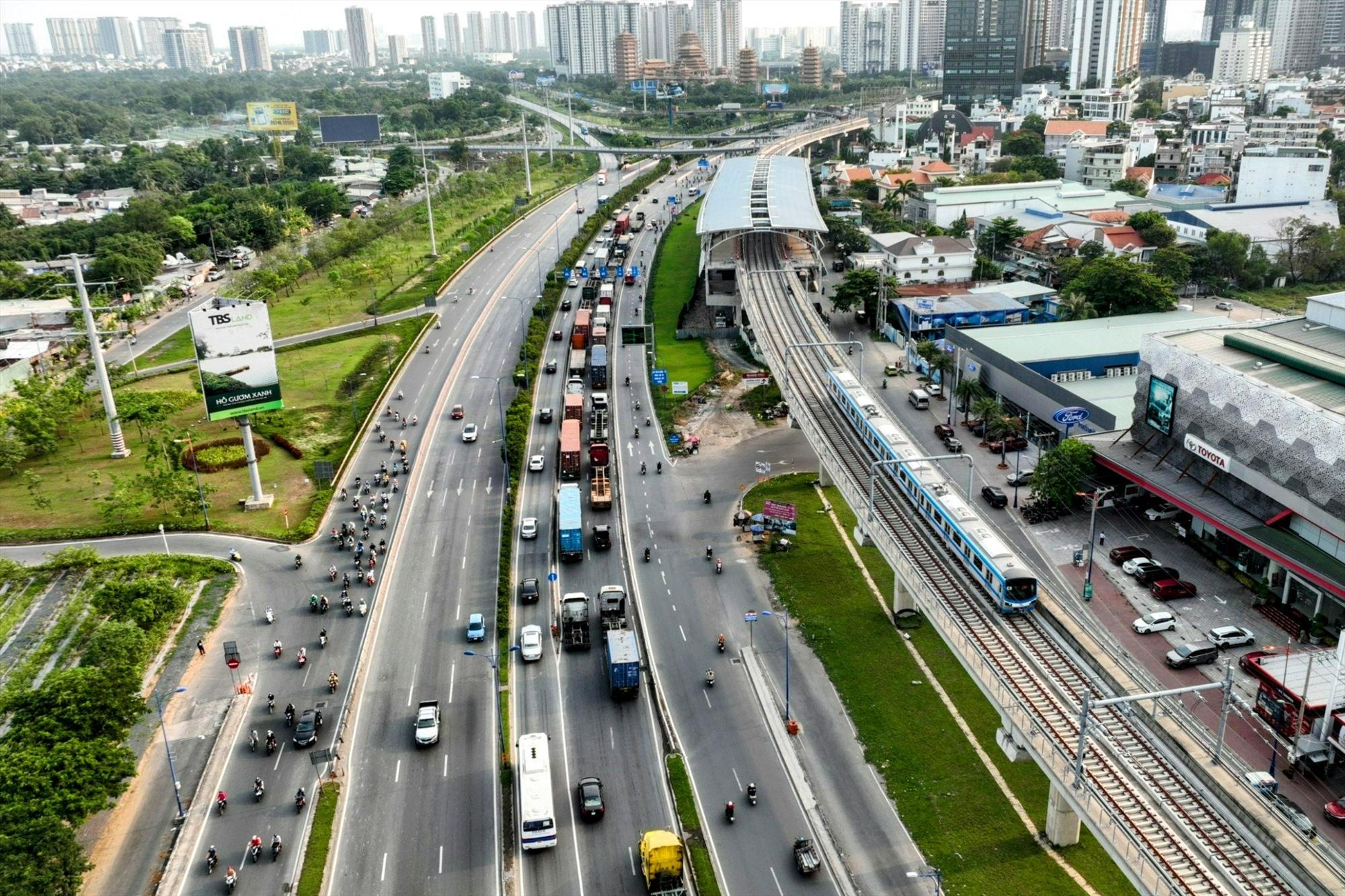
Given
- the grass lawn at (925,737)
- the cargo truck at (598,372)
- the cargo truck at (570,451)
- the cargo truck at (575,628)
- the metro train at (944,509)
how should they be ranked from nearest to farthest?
the grass lawn at (925,737) → the metro train at (944,509) → the cargo truck at (575,628) → the cargo truck at (570,451) → the cargo truck at (598,372)

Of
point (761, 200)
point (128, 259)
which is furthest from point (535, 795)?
point (128, 259)

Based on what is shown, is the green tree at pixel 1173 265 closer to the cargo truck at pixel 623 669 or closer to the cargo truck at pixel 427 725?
the cargo truck at pixel 623 669

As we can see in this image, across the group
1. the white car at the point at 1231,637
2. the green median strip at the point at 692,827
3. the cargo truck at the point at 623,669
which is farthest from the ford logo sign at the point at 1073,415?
the green median strip at the point at 692,827

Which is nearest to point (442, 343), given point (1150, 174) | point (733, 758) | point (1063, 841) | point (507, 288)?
point (507, 288)

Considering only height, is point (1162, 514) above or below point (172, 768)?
above

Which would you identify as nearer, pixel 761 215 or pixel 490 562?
pixel 490 562

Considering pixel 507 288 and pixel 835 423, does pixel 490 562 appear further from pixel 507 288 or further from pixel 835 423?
pixel 507 288

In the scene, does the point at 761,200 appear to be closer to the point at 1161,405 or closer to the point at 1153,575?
the point at 1161,405
